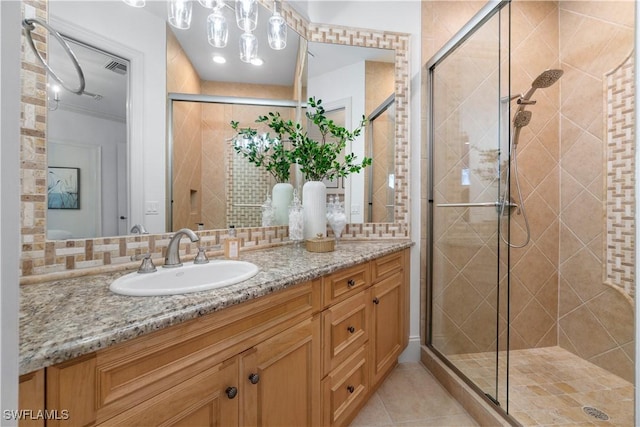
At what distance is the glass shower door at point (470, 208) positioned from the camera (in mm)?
1421

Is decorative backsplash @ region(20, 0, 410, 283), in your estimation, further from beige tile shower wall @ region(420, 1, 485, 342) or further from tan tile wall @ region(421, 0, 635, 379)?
tan tile wall @ region(421, 0, 635, 379)

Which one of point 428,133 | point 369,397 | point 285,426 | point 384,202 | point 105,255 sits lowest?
point 369,397

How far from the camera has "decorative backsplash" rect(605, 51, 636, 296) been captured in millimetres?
1680

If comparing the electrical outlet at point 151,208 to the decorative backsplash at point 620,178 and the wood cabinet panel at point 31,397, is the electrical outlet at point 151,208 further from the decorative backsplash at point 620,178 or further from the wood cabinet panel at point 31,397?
the decorative backsplash at point 620,178

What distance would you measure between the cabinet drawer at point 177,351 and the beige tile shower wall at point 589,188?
86.8 inches

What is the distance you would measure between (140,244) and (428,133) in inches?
75.2

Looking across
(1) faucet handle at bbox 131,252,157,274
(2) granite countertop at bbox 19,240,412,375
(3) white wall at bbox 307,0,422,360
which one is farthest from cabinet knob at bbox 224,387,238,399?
(3) white wall at bbox 307,0,422,360

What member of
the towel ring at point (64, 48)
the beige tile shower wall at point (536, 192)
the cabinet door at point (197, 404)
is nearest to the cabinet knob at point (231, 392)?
the cabinet door at point (197, 404)

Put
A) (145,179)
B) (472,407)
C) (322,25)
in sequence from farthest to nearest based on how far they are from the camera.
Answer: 1. (322,25)
2. (472,407)
3. (145,179)

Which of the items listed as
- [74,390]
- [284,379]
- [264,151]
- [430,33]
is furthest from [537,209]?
[74,390]

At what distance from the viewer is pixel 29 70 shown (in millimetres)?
878

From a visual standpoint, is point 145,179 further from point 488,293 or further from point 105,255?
point 488,293

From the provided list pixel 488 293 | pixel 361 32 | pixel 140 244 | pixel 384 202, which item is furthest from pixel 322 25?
pixel 488 293

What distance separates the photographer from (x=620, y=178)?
1.73 metres
